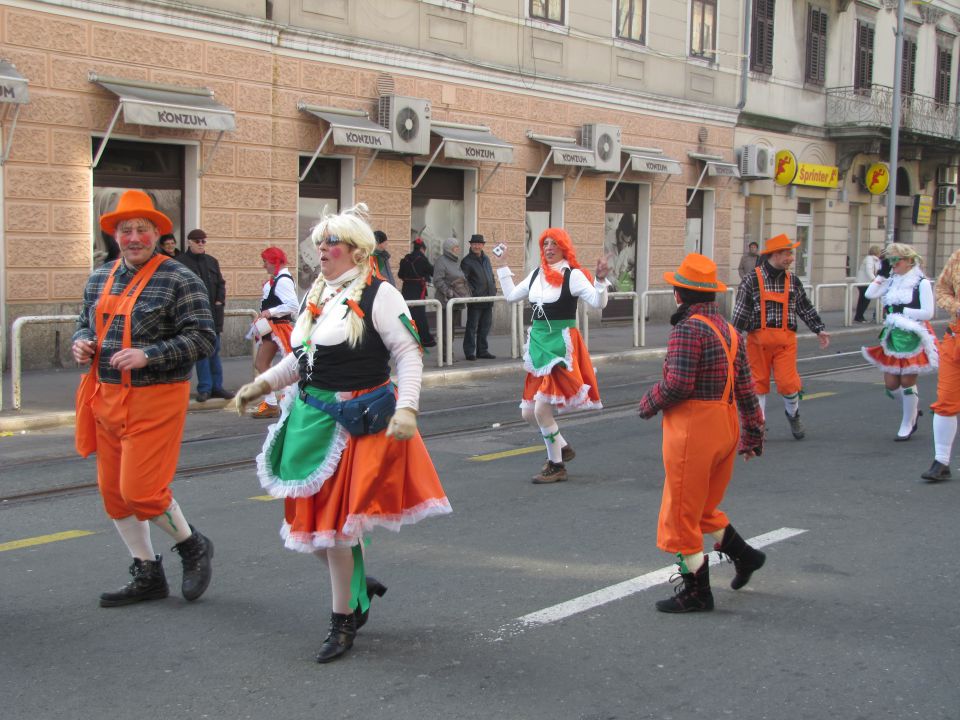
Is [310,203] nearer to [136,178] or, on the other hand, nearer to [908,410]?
[136,178]

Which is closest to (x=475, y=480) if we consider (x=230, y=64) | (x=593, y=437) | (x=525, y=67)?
(x=593, y=437)

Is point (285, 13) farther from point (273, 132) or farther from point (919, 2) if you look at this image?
point (919, 2)

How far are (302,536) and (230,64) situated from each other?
12753mm

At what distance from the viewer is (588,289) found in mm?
8398

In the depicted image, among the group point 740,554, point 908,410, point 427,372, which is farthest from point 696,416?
point 427,372

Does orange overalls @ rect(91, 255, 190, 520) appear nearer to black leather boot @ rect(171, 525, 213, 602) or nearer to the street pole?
black leather boot @ rect(171, 525, 213, 602)

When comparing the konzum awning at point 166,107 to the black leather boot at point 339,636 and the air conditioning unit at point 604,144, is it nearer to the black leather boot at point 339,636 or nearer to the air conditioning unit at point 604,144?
the air conditioning unit at point 604,144

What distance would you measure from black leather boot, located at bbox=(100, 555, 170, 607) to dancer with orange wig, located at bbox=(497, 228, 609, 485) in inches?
139

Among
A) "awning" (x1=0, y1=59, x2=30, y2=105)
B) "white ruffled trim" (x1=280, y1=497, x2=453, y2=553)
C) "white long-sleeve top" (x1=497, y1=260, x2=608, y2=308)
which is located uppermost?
"awning" (x1=0, y1=59, x2=30, y2=105)

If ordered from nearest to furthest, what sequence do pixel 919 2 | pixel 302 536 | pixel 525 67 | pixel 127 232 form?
pixel 302 536 < pixel 127 232 < pixel 525 67 < pixel 919 2

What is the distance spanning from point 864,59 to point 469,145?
1693cm

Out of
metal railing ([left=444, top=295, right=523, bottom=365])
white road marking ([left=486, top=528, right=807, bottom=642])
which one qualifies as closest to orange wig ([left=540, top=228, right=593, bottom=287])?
white road marking ([left=486, top=528, right=807, bottom=642])

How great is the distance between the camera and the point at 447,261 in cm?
1673

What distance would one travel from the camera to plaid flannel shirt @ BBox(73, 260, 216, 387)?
5180 mm
